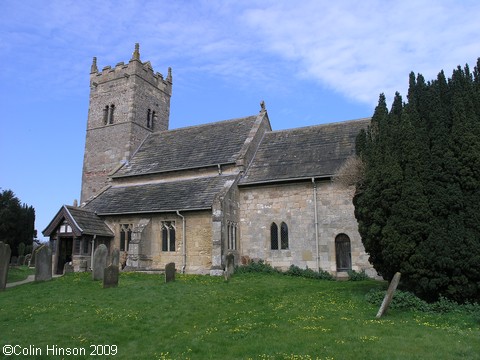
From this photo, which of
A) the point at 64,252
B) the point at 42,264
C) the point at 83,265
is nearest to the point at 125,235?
the point at 83,265

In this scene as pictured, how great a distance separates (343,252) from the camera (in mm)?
20375

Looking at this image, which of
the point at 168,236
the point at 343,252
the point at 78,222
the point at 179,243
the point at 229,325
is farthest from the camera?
the point at 168,236

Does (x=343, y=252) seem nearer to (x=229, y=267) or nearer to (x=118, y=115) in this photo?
(x=229, y=267)

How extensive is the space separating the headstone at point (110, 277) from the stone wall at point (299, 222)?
8055mm

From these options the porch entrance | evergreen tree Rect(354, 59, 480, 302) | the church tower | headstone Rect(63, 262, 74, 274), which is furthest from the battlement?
evergreen tree Rect(354, 59, 480, 302)

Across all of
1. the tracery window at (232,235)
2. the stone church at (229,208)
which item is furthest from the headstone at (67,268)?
the tracery window at (232,235)

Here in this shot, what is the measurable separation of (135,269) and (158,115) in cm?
1710

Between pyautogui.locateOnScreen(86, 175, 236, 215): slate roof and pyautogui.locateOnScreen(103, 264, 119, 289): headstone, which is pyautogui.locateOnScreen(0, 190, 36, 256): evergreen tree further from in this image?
pyautogui.locateOnScreen(103, 264, 119, 289): headstone

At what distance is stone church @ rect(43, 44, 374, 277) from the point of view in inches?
810

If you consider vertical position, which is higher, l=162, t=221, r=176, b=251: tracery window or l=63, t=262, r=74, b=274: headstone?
l=162, t=221, r=176, b=251: tracery window

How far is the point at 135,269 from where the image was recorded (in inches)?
843

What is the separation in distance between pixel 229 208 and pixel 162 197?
14.7ft

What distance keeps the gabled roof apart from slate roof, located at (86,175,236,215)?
3.06 ft

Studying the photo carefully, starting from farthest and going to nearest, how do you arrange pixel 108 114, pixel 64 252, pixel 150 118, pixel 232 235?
pixel 150 118 < pixel 108 114 < pixel 64 252 < pixel 232 235
